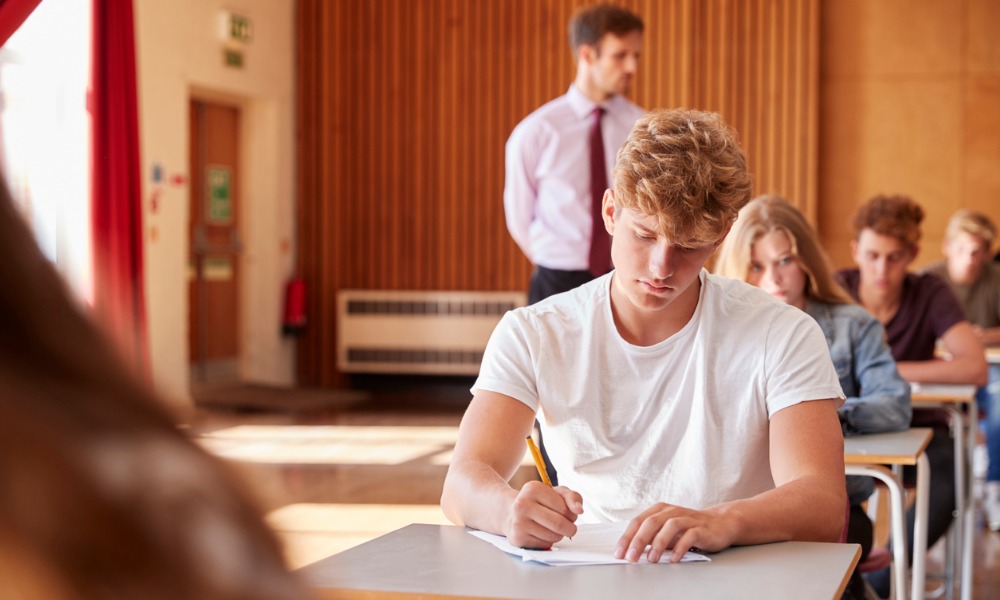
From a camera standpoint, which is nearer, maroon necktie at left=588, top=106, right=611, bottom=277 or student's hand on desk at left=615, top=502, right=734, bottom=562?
student's hand on desk at left=615, top=502, right=734, bottom=562

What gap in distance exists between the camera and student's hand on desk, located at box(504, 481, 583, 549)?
1.67 m

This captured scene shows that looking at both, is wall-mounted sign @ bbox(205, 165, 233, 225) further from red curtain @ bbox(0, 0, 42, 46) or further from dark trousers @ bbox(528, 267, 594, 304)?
dark trousers @ bbox(528, 267, 594, 304)

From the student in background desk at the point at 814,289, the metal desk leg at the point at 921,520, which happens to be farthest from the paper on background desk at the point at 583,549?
the metal desk leg at the point at 921,520

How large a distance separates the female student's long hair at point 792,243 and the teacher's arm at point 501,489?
57.6 inches

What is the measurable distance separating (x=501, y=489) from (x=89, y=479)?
64.3 inches

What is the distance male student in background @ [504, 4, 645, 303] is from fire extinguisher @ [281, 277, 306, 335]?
480 centimetres

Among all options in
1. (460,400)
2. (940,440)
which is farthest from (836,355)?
(460,400)

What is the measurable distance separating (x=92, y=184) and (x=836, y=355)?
4.98m

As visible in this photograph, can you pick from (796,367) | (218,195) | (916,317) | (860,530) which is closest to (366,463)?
(916,317)

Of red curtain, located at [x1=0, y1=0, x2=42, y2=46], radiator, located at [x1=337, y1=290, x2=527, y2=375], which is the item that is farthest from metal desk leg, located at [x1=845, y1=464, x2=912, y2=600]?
radiator, located at [x1=337, y1=290, x2=527, y2=375]

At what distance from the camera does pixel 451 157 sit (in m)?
9.62

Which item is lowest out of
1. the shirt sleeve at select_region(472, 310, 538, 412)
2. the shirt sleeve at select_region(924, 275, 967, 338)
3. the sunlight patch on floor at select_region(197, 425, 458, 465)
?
the sunlight patch on floor at select_region(197, 425, 458, 465)

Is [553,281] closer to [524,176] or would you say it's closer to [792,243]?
[524,176]

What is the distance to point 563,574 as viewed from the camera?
158 cm
